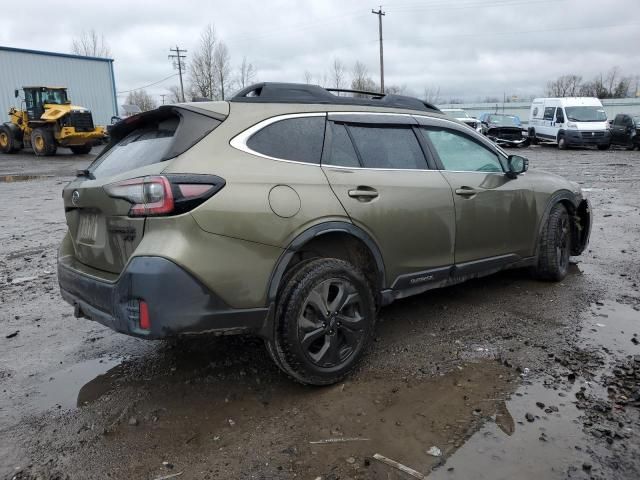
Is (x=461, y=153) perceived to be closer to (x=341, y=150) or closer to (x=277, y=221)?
(x=341, y=150)

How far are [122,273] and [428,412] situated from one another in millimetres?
1824

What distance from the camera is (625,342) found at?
12.5ft

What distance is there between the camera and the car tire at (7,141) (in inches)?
1029

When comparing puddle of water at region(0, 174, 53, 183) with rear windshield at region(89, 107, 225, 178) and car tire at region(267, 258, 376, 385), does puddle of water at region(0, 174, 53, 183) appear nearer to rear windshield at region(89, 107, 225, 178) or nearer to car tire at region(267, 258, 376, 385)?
rear windshield at region(89, 107, 225, 178)

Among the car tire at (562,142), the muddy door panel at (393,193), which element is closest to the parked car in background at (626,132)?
the car tire at (562,142)

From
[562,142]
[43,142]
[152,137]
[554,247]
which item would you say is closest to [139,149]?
[152,137]

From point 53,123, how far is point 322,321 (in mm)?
25352

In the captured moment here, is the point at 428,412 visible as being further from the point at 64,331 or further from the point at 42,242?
the point at 42,242

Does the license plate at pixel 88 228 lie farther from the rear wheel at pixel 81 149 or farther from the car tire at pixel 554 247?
the rear wheel at pixel 81 149

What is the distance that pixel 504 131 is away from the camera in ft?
90.5

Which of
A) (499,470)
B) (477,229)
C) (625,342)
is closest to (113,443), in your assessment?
(499,470)

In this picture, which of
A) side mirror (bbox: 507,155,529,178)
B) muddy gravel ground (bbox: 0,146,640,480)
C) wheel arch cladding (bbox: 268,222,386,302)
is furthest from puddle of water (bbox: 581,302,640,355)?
wheel arch cladding (bbox: 268,222,386,302)

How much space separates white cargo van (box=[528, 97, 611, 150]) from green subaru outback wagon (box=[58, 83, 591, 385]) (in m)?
23.5

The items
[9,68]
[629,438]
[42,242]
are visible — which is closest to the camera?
[629,438]
